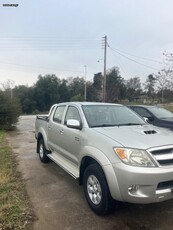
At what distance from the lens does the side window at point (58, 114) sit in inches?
224

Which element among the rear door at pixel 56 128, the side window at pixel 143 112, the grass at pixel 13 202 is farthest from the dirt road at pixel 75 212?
the side window at pixel 143 112

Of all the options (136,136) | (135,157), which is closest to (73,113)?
(136,136)

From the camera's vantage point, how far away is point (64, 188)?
16.0 feet

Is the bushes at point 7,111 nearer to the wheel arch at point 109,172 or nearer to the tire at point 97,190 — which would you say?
the tire at point 97,190

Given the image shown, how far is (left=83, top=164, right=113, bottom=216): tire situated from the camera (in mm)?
3473

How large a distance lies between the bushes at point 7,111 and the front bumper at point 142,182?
13.8 m

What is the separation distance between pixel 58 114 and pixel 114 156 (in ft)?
9.34

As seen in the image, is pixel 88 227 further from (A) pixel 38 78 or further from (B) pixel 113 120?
(A) pixel 38 78

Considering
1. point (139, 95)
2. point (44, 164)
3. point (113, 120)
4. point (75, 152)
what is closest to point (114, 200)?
point (75, 152)

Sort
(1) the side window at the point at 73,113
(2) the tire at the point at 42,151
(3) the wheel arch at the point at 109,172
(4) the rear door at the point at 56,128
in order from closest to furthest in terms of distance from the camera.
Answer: (3) the wheel arch at the point at 109,172
(1) the side window at the point at 73,113
(4) the rear door at the point at 56,128
(2) the tire at the point at 42,151

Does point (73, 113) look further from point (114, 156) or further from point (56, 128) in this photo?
point (114, 156)

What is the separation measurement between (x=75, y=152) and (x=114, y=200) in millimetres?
1257

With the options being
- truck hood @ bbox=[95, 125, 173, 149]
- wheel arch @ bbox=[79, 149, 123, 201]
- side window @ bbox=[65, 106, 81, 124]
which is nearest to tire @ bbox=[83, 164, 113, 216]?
wheel arch @ bbox=[79, 149, 123, 201]

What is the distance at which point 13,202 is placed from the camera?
13.7 feet
